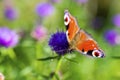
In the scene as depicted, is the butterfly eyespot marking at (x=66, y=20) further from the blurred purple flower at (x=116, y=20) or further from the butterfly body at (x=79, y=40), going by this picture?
the blurred purple flower at (x=116, y=20)

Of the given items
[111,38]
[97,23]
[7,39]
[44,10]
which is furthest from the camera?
[97,23]

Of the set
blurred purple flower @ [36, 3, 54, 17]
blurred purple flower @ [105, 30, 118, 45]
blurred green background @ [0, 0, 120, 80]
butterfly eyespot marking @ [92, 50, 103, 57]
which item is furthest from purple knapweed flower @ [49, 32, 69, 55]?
blurred purple flower @ [36, 3, 54, 17]

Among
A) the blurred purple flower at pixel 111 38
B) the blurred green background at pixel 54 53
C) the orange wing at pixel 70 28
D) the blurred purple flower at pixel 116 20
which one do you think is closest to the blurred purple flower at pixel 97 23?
the blurred green background at pixel 54 53

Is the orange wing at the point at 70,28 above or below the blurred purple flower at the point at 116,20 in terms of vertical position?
below

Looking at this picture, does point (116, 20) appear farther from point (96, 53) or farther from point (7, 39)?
point (96, 53)

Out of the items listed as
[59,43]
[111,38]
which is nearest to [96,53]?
[59,43]

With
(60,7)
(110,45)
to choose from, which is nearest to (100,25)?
(60,7)
